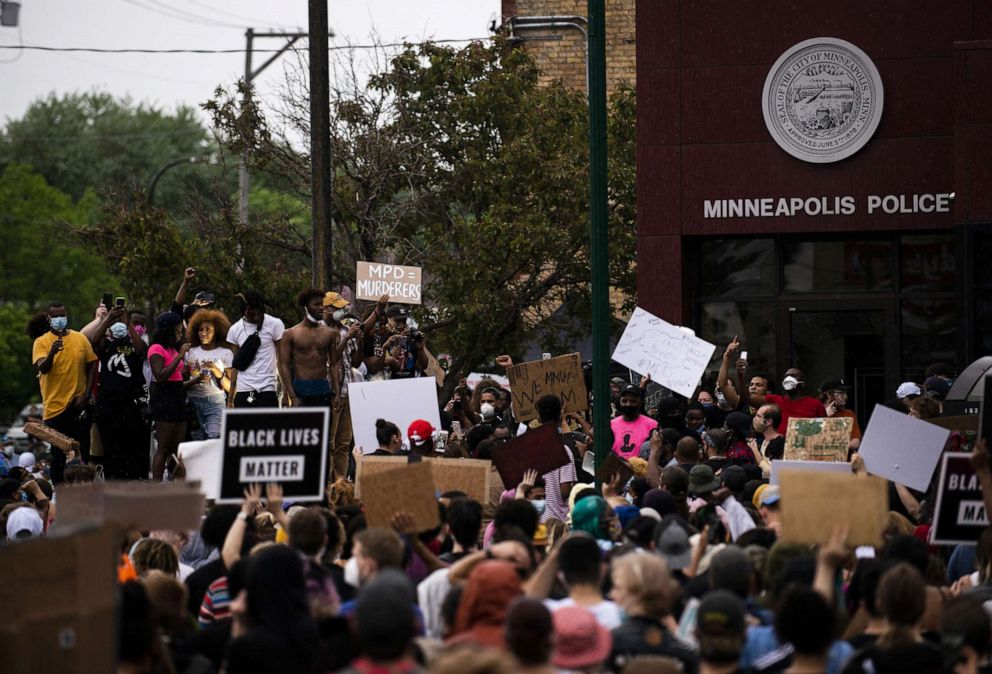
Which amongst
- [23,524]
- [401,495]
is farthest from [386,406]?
[401,495]

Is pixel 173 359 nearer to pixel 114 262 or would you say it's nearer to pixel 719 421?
pixel 719 421

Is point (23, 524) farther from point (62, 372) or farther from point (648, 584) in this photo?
point (648, 584)

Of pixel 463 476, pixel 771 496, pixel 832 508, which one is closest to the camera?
pixel 832 508

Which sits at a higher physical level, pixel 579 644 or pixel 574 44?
pixel 574 44

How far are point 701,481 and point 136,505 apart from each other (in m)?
4.55

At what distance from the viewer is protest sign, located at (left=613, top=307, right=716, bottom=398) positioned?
15891 mm

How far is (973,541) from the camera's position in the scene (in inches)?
352

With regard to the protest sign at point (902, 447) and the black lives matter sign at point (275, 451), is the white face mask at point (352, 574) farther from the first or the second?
the protest sign at point (902, 447)

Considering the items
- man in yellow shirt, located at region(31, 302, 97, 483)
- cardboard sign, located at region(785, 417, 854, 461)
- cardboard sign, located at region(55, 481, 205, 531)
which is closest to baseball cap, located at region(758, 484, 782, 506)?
cardboard sign, located at region(785, 417, 854, 461)

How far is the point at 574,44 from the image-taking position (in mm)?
39344

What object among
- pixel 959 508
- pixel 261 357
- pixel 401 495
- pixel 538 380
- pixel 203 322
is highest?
pixel 203 322

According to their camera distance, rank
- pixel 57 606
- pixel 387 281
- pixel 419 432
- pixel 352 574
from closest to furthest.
A: pixel 57 606
pixel 352 574
pixel 419 432
pixel 387 281

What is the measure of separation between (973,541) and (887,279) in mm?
12106

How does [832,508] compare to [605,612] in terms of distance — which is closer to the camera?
[605,612]
